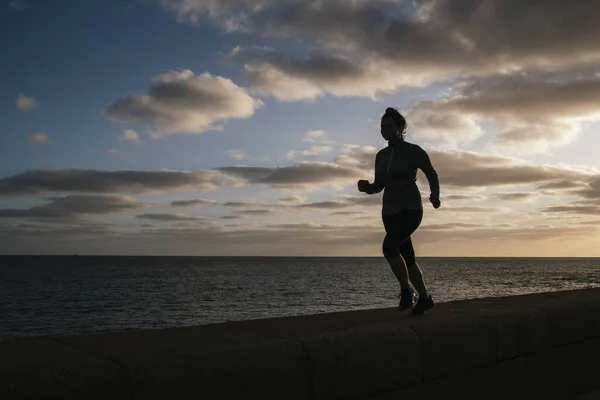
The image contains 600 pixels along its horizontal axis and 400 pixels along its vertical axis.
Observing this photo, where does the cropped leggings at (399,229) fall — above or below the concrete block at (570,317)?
above

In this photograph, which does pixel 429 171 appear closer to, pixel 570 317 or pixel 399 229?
pixel 399 229

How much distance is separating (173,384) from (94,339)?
0.91 metres

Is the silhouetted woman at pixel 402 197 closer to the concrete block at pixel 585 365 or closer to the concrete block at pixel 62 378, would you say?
the concrete block at pixel 585 365

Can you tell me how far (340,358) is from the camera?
9.98 feet

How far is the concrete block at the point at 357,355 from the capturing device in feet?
9.78

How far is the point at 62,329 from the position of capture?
3098 centimetres

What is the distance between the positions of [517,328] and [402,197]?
49.4 inches

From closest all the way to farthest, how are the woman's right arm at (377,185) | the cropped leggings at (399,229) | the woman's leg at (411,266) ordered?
1. the cropped leggings at (399,229)
2. the woman's leg at (411,266)
3. the woman's right arm at (377,185)

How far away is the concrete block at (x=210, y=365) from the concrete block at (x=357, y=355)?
0.38ft

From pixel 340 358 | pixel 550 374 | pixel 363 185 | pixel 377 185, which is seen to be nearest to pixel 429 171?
pixel 377 185

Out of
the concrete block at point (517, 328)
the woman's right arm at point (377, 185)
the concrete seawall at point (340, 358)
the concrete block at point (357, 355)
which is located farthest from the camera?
the woman's right arm at point (377, 185)

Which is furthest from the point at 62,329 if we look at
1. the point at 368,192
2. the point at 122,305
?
the point at 368,192

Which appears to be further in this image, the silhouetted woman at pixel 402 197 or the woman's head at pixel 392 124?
the woman's head at pixel 392 124

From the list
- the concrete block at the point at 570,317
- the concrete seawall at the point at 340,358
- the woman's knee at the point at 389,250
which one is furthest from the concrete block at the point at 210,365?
the concrete block at the point at 570,317
